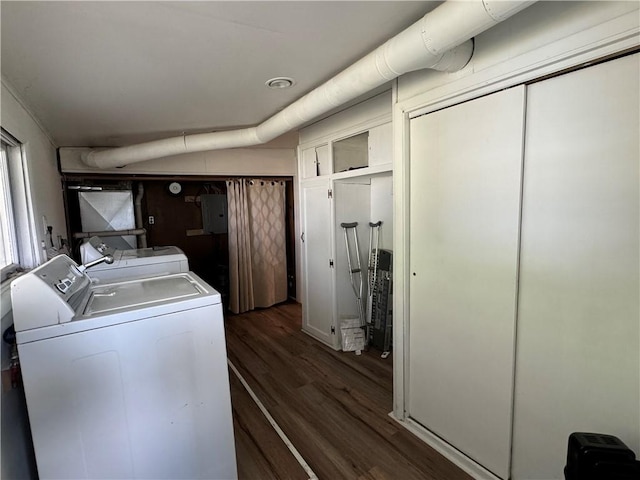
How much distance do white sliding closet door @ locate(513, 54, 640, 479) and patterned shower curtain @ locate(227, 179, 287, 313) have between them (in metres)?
3.47

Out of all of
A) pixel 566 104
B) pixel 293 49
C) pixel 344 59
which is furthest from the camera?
pixel 344 59

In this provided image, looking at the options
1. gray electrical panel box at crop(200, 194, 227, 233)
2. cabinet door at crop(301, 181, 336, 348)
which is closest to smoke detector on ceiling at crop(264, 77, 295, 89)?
cabinet door at crop(301, 181, 336, 348)

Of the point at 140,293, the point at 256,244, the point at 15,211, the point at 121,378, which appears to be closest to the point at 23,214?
the point at 15,211

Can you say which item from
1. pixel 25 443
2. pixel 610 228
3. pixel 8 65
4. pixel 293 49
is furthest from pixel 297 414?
pixel 8 65

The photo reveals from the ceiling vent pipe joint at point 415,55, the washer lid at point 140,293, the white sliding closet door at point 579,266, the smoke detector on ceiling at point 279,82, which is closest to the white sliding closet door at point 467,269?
the white sliding closet door at point 579,266

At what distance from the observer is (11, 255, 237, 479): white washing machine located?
3.68 feet

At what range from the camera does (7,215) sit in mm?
1695

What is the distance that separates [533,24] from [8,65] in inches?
92.1

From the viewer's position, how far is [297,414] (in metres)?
2.23

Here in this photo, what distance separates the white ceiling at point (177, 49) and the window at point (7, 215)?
1.11 feet

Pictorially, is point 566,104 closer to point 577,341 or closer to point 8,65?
point 577,341

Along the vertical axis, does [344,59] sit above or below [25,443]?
above

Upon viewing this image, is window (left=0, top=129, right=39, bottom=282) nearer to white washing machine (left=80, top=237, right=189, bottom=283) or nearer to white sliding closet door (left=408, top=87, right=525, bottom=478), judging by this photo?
white washing machine (left=80, top=237, right=189, bottom=283)

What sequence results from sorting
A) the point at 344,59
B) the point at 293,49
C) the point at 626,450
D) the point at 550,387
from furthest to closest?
the point at 344,59 → the point at 293,49 → the point at 550,387 → the point at 626,450
